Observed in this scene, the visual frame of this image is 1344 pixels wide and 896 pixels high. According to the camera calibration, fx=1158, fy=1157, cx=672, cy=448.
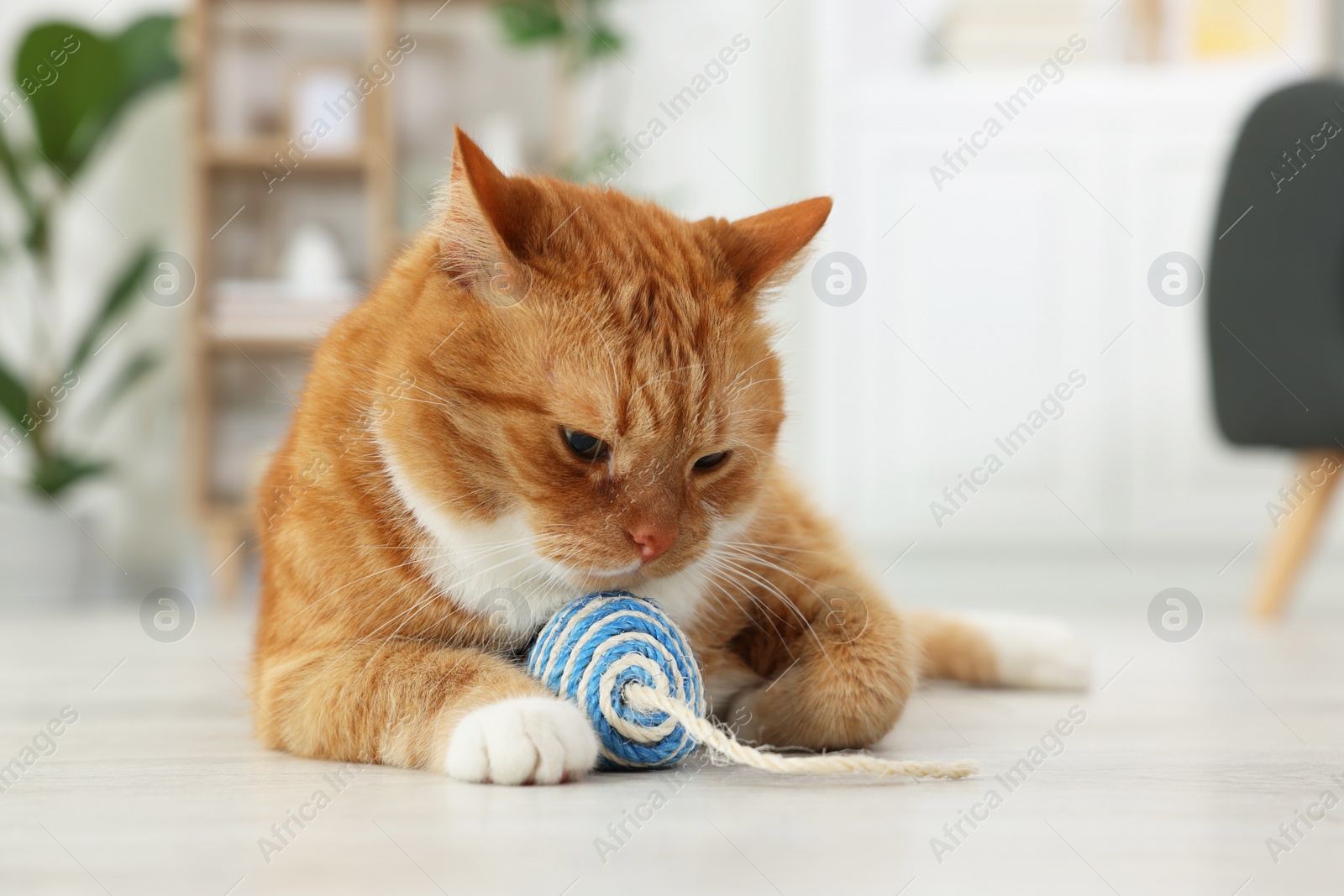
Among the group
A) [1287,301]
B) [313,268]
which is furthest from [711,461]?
[313,268]

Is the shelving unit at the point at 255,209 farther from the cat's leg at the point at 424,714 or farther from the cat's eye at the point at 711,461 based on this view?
the cat's eye at the point at 711,461

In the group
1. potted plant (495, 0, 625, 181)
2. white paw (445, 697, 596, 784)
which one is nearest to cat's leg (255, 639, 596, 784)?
white paw (445, 697, 596, 784)

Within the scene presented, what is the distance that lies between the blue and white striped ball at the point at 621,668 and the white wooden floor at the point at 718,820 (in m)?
0.04

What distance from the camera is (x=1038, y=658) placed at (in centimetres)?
178

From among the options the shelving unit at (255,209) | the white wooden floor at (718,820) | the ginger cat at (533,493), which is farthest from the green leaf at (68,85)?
the ginger cat at (533,493)

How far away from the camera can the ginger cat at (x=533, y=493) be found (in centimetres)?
113

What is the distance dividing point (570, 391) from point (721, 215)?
313 cm

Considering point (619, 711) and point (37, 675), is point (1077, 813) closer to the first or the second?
point (619, 711)

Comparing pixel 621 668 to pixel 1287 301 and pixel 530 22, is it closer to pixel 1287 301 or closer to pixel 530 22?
pixel 1287 301

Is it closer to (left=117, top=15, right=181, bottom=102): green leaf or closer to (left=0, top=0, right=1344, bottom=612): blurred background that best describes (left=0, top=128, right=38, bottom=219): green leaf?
(left=0, top=0, right=1344, bottom=612): blurred background

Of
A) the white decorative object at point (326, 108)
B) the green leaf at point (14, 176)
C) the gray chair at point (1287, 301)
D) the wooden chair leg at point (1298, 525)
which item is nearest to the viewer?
the gray chair at point (1287, 301)

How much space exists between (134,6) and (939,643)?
420 cm

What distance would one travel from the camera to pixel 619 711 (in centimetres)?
112

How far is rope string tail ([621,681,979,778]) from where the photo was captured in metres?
1.04
